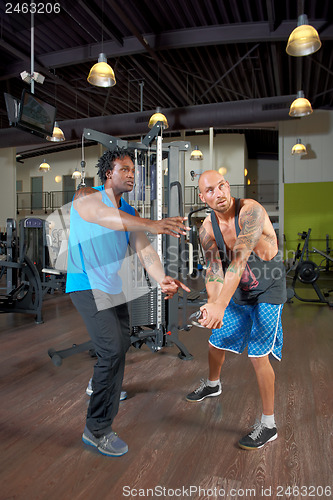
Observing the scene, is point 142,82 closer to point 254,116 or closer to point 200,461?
point 254,116

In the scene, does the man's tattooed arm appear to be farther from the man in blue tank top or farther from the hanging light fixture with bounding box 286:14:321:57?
the hanging light fixture with bounding box 286:14:321:57

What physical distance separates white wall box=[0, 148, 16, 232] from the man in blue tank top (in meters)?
12.6

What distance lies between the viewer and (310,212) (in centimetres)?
1098

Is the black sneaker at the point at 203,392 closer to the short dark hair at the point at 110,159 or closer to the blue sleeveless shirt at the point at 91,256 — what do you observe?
the blue sleeveless shirt at the point at 91,256

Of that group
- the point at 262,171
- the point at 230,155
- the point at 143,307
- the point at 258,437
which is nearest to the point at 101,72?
the point at 143,307

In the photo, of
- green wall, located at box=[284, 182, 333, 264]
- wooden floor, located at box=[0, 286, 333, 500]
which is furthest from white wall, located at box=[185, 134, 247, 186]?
wooden floor, located at box=[0, 286, 333, 500]

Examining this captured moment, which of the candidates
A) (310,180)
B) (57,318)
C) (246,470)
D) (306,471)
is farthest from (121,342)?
(310,180)

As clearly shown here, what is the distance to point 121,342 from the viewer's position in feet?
5.88

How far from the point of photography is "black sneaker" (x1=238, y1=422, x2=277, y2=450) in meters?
1.90

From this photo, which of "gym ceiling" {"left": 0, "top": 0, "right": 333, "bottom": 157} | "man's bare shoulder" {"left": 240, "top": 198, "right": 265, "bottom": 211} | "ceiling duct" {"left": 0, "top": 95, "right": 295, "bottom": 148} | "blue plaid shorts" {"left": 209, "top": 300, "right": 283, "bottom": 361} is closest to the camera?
"man's bare shoulder" {"left": 240, "top": 198, "right": 265, "bottom": 211}

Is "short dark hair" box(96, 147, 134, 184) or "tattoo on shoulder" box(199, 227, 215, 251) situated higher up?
"short dark hair" box(96, 147, 134, 184)

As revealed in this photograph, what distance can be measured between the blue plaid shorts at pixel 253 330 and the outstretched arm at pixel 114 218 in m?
0.69

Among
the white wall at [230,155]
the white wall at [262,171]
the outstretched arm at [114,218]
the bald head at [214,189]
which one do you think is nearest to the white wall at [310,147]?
the white wall at [230,155]

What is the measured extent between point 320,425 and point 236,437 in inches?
20.9
